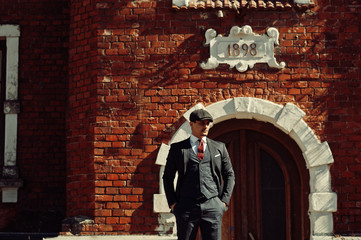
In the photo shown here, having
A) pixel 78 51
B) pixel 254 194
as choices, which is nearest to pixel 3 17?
pixel 78 51

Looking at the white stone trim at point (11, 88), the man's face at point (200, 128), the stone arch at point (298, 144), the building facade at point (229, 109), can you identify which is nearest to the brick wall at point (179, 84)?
the building facade at point (229, 109)

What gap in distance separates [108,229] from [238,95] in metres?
2.27

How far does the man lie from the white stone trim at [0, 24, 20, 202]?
408cm

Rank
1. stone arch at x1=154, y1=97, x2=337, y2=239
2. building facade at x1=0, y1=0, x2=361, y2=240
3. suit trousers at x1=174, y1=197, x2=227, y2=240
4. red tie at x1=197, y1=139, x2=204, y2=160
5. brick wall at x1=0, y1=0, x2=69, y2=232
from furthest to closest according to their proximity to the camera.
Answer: brick wall at x1=0, y1=0, x2=69, y2=232 → building facade at x1=0, y1=0, x2=361, y2=240 → stone arch at x1=154, y1=97, x2=337, y2=239 → red tie at x1=197, y1=139, x2=204, y2=160 → suit trousers at x1=174, y1=197, x2=227, y2=240

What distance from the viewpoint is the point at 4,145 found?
9297mm

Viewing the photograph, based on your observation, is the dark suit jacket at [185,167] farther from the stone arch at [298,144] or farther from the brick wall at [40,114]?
the brick wall at [40,114]

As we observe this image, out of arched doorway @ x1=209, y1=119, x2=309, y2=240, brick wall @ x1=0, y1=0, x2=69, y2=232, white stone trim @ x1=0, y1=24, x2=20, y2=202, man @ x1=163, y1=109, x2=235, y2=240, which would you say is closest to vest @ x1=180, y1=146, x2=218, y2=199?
man @ x1=163, y1=109, x2=235, y2=240

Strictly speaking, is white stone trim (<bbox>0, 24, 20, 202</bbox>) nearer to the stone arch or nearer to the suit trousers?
the stone arch

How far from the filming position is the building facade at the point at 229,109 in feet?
26.0

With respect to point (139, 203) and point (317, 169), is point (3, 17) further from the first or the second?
point (317, 169)

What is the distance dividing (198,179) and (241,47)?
3.05 metres

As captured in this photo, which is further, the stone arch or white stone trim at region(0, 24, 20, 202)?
white stone trim at region(0, 24, 20, 202)

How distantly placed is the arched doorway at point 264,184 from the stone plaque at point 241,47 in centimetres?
75

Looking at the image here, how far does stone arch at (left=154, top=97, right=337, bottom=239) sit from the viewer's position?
776 cm
